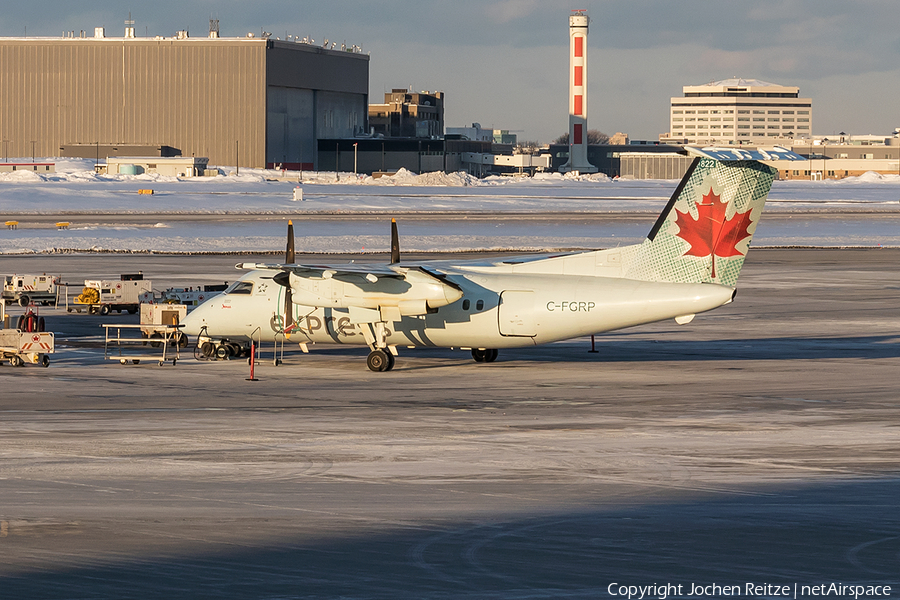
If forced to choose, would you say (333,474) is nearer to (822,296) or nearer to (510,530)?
(510,530)

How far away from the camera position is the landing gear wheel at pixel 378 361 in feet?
97.7

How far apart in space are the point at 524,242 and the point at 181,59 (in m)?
138

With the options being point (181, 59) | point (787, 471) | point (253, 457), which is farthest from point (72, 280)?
point (181, 59)

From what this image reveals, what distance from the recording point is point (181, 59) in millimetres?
199375

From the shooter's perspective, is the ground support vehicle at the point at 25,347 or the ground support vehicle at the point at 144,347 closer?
the ground support vehicle at the point at 25,347

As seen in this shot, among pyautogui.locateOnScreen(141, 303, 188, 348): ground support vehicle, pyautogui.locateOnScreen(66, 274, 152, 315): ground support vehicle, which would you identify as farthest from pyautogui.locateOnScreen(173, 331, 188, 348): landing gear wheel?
pyautogui.locateOnScreen(66, 274, 152, 315): ground support vehicle

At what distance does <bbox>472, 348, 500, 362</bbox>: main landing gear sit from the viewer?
31.7m

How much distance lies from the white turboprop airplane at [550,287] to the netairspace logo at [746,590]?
15.9m

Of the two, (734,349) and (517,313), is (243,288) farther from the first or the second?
(734,349)

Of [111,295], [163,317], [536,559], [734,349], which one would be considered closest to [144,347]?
[163,317]

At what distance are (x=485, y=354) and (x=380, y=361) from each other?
134 inches

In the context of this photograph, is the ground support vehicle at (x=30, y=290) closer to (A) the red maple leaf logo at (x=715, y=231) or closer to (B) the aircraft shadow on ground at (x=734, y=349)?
(B) the aircraft shadow on ground at (x=734, y=349)

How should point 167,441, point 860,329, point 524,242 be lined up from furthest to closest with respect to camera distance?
point 524,242 < point 860,329 < point 167,441

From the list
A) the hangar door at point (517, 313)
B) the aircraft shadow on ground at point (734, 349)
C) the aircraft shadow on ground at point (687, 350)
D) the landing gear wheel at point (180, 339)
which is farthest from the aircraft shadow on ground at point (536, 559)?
the landing gear wheel at point (180, 339)
